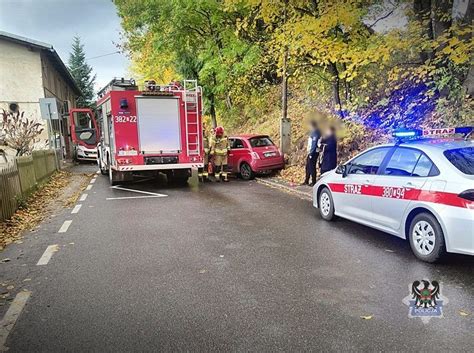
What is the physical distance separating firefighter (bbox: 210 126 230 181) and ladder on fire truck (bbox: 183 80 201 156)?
1.07 m

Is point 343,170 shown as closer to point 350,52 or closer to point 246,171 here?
point 350,52

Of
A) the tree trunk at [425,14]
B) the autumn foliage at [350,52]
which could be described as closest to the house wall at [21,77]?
the autumn foliage at [350,52]

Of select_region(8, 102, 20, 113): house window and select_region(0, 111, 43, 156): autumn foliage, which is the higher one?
select_region(8, 102, 20, 113): house window

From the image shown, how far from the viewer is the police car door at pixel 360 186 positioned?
19.9ft

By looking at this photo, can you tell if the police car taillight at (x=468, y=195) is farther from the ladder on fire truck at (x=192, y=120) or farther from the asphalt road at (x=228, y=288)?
the ladder on fire truck at (x=192, y=120)

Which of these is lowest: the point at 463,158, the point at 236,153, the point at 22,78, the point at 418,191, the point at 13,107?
the point at 236,153

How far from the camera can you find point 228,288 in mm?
4227

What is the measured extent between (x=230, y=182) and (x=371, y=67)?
5800 mm

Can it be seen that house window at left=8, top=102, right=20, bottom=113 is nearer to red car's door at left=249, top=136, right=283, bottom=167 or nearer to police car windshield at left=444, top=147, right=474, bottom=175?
red car's door at left=249, top=136, right=283, bottom=167

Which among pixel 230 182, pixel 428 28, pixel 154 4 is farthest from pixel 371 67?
pixel 154 4

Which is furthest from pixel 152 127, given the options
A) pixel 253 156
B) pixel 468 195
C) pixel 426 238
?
pixel 468 195

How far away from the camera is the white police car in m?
4.43

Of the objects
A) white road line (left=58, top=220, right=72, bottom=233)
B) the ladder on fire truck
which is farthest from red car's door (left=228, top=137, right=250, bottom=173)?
white road line (left=58, top=220, right=72, bottom=233)

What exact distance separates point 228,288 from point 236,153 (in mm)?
9704
